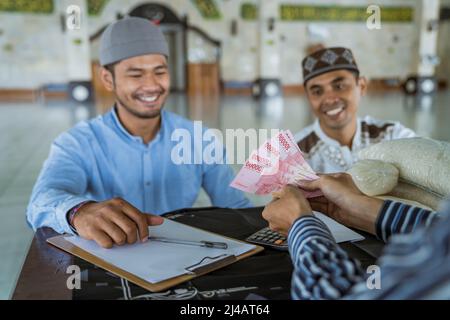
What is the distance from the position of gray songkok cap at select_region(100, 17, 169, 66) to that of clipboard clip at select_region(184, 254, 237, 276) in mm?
1068

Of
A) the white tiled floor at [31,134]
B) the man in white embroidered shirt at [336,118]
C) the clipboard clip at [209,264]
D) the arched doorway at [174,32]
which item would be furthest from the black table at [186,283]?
the arched doorway at [174,32]

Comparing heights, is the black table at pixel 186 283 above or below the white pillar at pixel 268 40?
below

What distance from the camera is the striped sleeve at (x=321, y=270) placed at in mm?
646

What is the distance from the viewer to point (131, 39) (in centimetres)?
179

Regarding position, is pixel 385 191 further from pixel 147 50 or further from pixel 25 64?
pixel 25 64

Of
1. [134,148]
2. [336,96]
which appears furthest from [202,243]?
[336,96]

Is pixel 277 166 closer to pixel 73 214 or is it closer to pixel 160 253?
pixel 160 253

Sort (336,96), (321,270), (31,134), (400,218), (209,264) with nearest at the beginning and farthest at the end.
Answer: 1. (321,270)
2. (400,218)
3. (209,264)
4. (336,96)
5. (31,134)

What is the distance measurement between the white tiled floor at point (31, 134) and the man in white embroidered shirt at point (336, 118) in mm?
418

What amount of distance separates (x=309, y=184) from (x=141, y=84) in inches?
42.3

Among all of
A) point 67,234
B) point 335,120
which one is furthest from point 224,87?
point 67,234

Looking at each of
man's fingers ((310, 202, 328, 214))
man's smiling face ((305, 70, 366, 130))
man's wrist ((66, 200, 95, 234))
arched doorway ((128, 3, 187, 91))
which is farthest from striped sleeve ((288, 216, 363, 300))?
arched doorway ((128, 3, 187, 91))

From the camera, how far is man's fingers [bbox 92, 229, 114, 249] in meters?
1.06

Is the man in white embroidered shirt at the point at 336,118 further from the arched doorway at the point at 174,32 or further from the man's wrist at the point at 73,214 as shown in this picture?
the arched doorway at the point at 174,32
